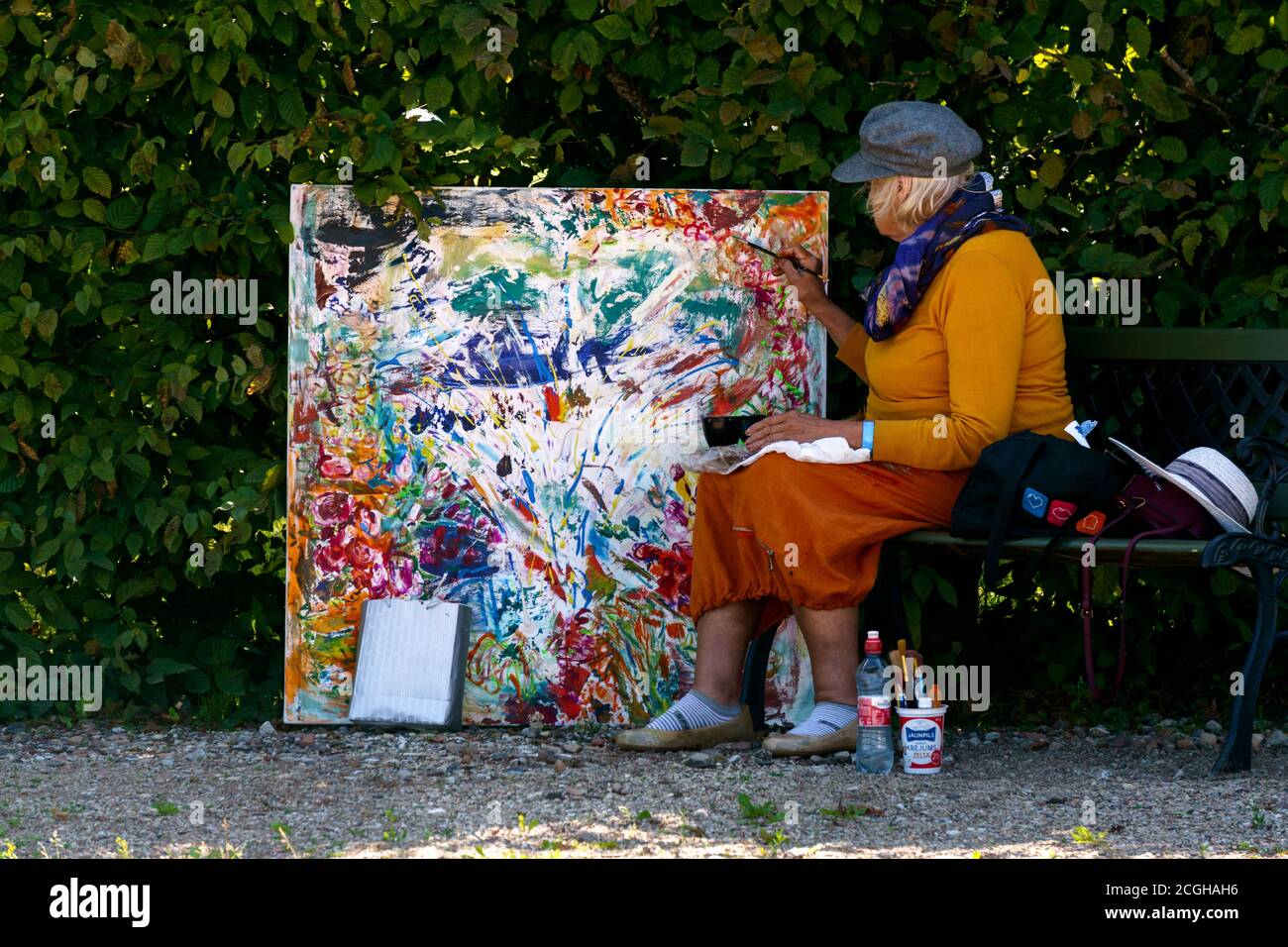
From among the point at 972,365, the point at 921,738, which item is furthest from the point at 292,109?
the point at 921,738

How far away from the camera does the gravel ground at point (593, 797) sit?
3.55 meters

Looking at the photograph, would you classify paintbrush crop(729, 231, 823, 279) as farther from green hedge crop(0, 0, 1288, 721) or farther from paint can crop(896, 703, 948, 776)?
paint can crop(896, 703, 948, 776)

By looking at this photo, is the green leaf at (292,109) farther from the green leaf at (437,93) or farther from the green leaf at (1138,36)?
the green leaf at (1138,36)

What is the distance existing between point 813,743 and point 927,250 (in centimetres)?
126

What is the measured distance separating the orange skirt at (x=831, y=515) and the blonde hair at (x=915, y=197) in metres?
0.64

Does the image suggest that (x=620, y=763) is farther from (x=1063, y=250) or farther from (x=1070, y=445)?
(x=1063, y=250)

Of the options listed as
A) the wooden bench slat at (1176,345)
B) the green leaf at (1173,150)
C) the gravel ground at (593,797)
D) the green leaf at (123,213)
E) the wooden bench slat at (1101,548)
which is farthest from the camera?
the green leaf at (123,213)

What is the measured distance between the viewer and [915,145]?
14.5 ft

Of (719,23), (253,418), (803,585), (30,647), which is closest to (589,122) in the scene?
(719,23)

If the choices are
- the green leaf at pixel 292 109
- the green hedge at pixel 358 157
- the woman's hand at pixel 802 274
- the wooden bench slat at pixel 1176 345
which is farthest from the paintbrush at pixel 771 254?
the green leaf at pixel 292 109

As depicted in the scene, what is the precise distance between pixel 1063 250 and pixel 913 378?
745 mm

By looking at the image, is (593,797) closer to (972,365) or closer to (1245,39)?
(972,365)

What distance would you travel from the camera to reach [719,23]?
482cm

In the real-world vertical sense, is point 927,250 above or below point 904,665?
above
